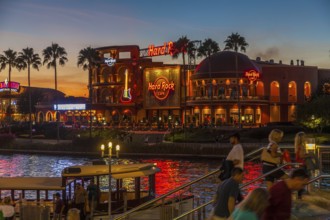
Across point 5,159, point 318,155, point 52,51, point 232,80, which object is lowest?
point 5,159

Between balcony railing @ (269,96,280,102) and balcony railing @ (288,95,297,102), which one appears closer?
balcony railing @ (269,96,280,102)

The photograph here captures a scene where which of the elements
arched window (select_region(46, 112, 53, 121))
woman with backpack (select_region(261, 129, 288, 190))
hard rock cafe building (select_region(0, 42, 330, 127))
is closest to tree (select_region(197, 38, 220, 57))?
hard rock cafe building (select_region(0, 42, 330, 127))

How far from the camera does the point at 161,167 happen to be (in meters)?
55.8

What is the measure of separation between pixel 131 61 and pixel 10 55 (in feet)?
85.9

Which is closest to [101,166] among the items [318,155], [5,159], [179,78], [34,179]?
[34,179]

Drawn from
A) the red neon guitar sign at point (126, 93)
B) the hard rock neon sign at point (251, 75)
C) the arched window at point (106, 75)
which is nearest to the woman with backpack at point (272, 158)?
the hard rock neon sign at point (251, 75)

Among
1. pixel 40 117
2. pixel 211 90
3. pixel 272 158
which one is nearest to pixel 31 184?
pixel 272 158

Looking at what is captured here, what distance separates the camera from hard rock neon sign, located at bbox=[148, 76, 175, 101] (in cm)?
10656

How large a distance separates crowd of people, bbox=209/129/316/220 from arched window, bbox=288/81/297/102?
288 ft

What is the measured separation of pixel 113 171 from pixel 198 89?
76.6m

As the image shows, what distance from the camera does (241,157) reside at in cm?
1162

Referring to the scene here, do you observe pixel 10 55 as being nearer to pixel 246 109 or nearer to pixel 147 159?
pixel 246 109

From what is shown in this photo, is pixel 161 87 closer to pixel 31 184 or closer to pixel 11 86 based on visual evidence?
pixel 31 184

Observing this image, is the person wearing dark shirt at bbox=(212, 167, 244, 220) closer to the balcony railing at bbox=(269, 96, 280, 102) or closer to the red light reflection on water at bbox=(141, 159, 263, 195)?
the red light reflection on water at bbox=(141, 159, 263, 195)
